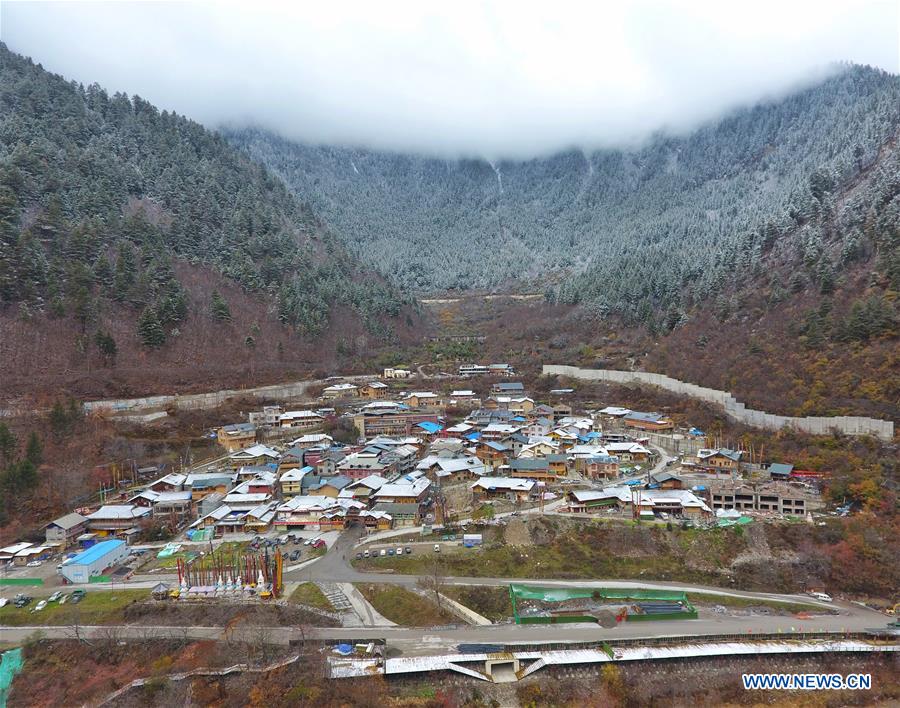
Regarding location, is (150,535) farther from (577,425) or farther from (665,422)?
(665,422)

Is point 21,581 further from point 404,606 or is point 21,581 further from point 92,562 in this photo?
point 404,606

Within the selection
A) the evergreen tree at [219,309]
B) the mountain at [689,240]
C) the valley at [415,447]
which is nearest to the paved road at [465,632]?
the valley at [415,447]

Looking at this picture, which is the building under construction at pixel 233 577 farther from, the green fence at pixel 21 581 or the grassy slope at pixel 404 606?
the green fence at pixel 21 581

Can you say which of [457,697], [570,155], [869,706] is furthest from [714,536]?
[570,155]

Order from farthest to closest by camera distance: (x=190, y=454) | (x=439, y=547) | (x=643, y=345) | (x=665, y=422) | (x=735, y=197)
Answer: (x=735, y=197) < (x=643, y=345) < (x=665, y=422) < (x=190, y=454) < (x=439, y=547)

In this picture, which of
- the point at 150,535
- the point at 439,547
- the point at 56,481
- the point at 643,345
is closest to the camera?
the point at 439,547

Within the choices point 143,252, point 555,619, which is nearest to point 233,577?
point 555,619
